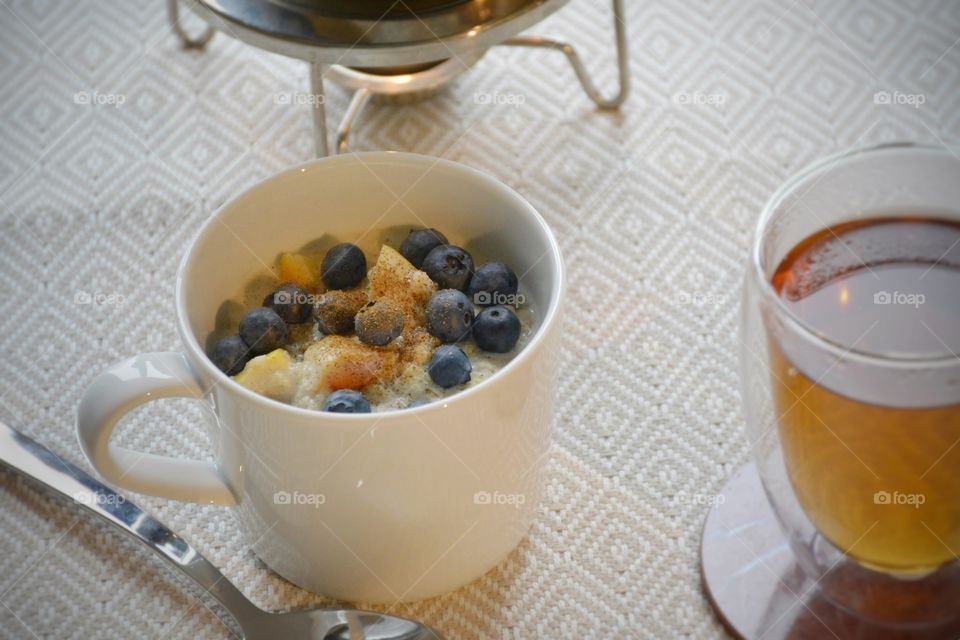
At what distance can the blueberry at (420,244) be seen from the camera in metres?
0.69

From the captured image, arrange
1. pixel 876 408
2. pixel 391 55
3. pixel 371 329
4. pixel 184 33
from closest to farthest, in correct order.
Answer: pixel 876 408
pixel 371 329
pixel 391 55
pixel 184 33

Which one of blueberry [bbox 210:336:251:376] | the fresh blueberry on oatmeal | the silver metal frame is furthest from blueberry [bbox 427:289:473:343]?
the silver metal frame

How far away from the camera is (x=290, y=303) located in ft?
2.19

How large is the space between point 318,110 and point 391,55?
0.11m

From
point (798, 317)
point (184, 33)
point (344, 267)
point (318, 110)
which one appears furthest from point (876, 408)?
point (184, 33)

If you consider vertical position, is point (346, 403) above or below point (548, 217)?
above

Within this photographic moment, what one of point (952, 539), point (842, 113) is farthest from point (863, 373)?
point (842, 113)

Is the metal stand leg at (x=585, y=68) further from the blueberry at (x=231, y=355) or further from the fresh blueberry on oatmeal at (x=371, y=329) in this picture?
the blueberry at (x=231, y=355)

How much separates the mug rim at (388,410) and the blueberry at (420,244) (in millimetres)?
41

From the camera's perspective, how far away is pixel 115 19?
109 centimetres

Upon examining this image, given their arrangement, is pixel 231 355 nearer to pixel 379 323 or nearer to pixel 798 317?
pixel 379 323

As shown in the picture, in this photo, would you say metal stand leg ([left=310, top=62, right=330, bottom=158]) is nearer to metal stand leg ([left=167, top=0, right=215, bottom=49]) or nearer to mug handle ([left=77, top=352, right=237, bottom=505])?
metal stand leg ([left=167, top=0, right=215, bottom=49])

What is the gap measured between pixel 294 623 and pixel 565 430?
0.22 metres

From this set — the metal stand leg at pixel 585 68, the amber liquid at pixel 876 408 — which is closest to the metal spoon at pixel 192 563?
the amber liquid at pixel 876 408
